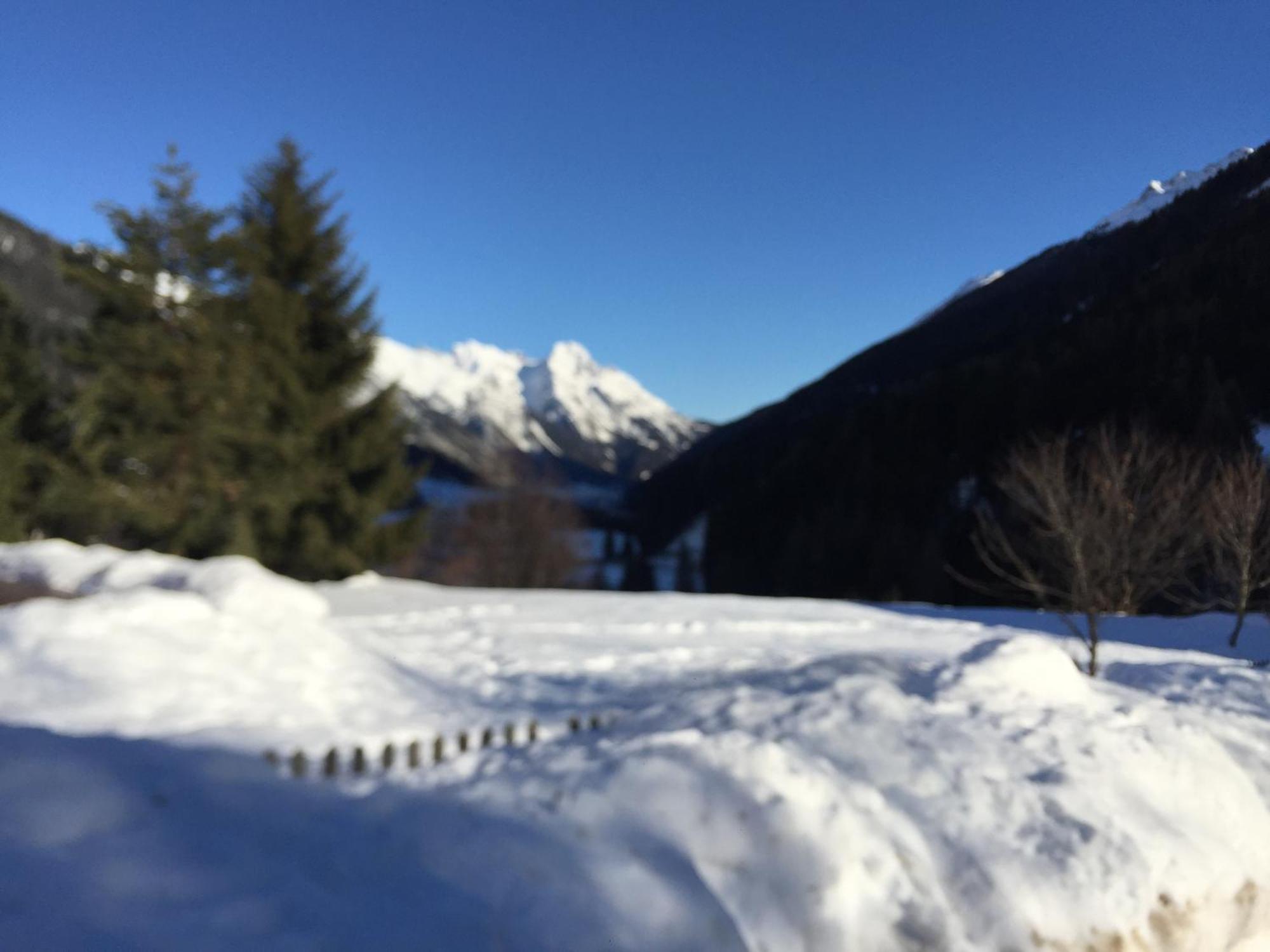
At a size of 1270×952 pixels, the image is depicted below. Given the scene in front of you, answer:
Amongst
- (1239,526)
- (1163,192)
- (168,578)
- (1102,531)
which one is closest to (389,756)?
(168,578)

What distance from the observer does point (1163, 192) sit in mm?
77750

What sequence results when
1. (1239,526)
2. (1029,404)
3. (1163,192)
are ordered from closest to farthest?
(1239,526), (1029,404), (1163,192)

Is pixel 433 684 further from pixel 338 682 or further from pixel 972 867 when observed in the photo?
pixel 972 867

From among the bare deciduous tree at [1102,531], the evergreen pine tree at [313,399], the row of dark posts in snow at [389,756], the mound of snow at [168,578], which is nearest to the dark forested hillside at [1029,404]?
the bare deciduous tree at [1102,531]

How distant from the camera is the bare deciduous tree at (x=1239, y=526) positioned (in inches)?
495

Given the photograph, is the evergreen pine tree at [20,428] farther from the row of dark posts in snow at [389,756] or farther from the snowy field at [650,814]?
the row of dark posts in snow at [389,756]

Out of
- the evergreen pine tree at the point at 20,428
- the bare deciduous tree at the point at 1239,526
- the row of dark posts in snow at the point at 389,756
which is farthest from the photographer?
the evergreen pine tree at the point at 20,428

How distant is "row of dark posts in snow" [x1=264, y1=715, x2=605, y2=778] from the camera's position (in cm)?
453

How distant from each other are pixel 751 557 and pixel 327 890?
59289 mm

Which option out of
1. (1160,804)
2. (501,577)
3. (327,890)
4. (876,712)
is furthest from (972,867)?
(501,577)

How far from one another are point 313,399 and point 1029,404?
176 ft

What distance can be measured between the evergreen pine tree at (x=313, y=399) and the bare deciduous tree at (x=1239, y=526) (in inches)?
725

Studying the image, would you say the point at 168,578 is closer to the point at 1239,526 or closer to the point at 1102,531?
the point at 1102,531

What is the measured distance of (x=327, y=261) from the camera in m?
18.4
